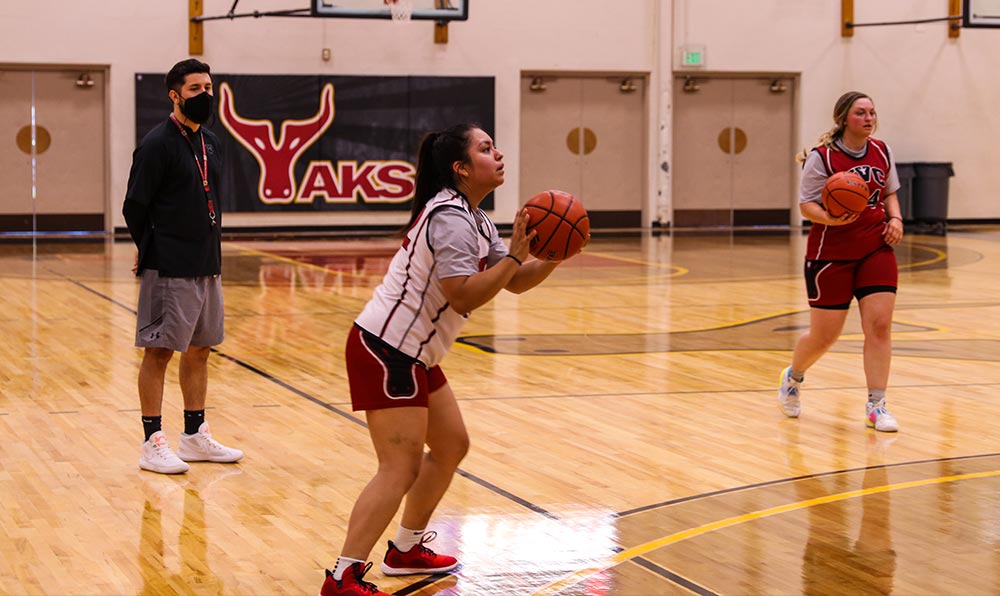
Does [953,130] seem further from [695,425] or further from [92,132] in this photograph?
[695,425]

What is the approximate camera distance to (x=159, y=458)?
6172 mm

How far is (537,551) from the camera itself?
495 cm

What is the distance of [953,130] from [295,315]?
678 inches

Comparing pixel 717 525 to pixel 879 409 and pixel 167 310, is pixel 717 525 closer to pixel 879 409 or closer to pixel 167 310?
pixel 879 409

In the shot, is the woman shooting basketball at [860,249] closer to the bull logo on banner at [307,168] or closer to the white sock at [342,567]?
the white sock at [342,567]

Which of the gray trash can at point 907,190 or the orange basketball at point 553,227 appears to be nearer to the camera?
the orange basketball at point 553,227

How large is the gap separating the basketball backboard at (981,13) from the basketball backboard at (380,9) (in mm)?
7757

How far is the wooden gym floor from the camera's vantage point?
15.5 feet

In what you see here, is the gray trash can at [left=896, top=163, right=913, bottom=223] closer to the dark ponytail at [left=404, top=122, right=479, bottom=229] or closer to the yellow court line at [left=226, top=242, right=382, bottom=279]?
the yellow court line at [left=226, top=242, right=382, bottom=279]

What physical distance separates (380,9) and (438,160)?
52.0 ft

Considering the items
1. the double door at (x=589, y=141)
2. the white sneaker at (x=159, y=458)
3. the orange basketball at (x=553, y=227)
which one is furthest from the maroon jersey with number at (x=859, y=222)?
the double door at (x=589, y=141)

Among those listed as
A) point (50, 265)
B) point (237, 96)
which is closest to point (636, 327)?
point (50, 265)

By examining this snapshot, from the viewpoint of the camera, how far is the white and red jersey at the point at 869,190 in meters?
7.20

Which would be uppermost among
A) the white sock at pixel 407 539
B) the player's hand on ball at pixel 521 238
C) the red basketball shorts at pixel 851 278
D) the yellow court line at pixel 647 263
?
the player's hand on ball at pixel 521 238
